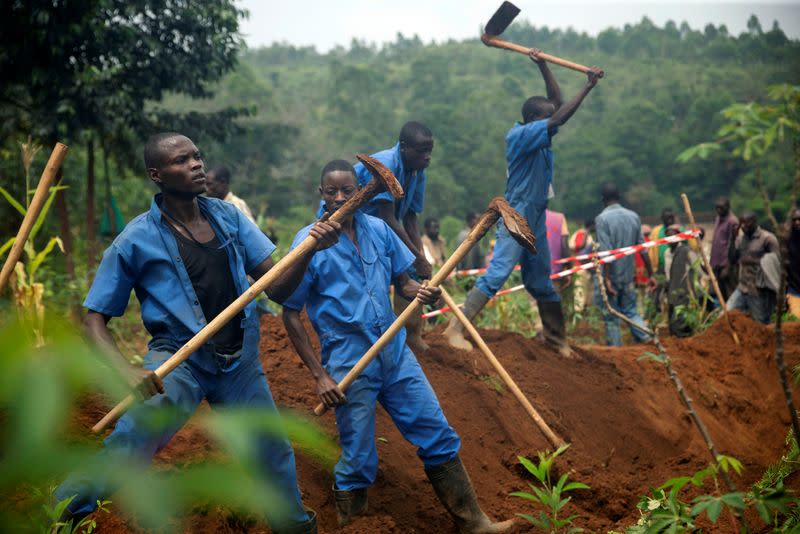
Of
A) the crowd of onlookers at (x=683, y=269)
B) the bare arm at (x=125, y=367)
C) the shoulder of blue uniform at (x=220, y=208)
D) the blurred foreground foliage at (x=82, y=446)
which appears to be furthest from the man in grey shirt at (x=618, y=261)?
the blurred foreground foliage at (x=82, y=446)

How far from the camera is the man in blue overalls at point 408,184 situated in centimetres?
521

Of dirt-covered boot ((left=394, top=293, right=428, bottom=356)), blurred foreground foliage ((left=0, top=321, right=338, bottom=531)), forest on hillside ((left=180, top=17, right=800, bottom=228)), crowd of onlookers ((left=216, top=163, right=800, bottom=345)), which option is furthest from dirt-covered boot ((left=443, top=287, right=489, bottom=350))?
forest on hillside ((left=180, top=17, right=800, bottom=228))

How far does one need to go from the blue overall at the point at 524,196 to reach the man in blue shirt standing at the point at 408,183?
0.81 meters

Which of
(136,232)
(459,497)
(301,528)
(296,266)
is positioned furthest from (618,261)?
(136,232)

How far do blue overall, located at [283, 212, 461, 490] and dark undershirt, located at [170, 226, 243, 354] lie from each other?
54 cm

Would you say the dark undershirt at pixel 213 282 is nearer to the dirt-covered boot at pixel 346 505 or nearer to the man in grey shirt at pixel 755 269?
the dirt-covered boot at pixel 346 505

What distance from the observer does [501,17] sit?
6.23 meters

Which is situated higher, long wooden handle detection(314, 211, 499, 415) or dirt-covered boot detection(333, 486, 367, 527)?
long wooden handle detection(314, 211, 499, 415)

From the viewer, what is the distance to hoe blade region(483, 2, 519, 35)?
243 inches

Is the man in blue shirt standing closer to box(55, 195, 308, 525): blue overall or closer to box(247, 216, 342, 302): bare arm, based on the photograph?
box(247, 216, 342, 302): bare arm

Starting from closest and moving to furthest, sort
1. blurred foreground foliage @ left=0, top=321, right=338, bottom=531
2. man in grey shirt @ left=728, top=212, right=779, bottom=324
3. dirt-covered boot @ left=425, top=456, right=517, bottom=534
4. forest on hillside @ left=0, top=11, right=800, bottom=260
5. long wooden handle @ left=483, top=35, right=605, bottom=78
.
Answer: blurred foreground foliage @ left=0, top=321, right=338, bottom=531 → dirt-covered boot @ left=425, top=456, right=517, bottom=534 → long wooden handle @ left=483, top=35, right=605, bottom=78 → man in grey shirt @ left=728, top=212, right=779, bottom=324 → forest on hillside @ left=0, top=11, right=800, bottom=260

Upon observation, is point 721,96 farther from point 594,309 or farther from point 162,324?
point 162,324

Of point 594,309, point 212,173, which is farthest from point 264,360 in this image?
point 594,309

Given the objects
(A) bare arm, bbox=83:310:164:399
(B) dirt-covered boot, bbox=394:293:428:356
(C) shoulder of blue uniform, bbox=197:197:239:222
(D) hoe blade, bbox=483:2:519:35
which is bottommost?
(B) dirt-covered boot, bbox=394:293:428:356
